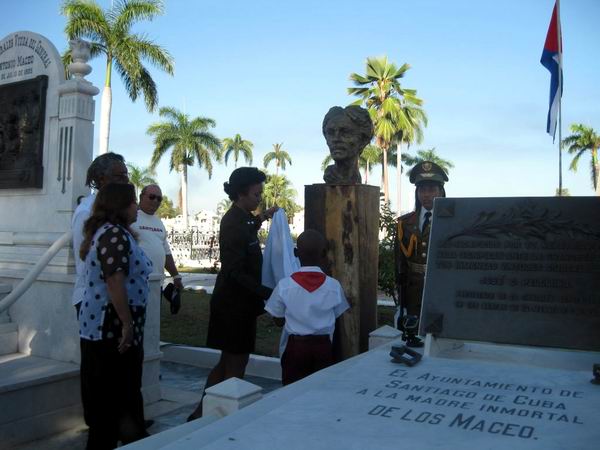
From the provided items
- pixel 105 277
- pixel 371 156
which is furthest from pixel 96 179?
pixel 371 156

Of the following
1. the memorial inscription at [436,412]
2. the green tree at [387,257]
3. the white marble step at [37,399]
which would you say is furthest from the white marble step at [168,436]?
the green tree at [387,257]

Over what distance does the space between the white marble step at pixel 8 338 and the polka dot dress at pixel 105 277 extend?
2023mm

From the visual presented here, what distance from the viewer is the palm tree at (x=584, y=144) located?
4497cm

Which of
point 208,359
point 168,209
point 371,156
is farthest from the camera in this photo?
point 168,209

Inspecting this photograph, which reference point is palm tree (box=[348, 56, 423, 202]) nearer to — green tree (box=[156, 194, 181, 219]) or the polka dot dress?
the polka dot dress

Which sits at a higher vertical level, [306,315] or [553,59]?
[553,59]

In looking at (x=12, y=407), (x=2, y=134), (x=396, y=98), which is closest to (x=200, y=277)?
(x=2, y=134)

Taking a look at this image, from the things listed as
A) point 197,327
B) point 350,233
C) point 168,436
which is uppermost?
point 350,233

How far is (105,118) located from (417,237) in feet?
66.7

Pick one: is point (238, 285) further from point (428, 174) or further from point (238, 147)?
point (238, 147)

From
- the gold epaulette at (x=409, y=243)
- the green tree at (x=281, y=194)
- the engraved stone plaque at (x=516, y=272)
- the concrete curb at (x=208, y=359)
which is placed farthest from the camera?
the green tree at (x=281, y=194)

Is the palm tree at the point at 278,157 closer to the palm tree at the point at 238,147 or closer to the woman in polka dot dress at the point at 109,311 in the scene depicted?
the palm tree at the point at 238,147

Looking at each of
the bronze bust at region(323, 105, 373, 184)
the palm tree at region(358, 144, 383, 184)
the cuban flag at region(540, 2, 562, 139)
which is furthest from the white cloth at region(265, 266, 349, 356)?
the palm tree at region(358, 144, 383, 184)

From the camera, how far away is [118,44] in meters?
23.9
